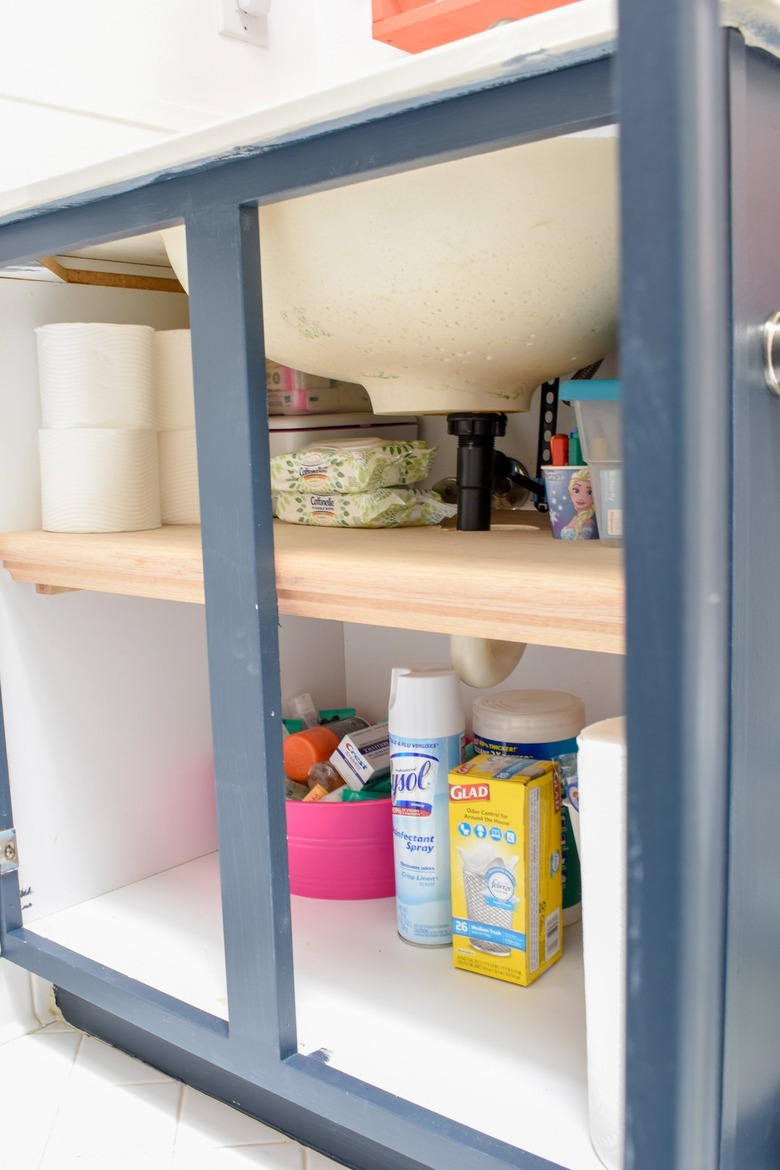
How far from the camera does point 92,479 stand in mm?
1104

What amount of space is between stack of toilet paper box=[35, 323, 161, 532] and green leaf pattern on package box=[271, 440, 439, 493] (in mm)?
154

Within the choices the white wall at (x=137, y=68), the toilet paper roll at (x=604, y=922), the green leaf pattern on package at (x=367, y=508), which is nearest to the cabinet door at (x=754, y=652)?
the toilet paper roll at (x=604, y=922)

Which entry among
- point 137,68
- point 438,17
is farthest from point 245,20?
point 438,17

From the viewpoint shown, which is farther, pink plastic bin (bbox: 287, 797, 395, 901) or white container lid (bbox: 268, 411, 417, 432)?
white container lid (bbox: 268, 411, 417, 432)

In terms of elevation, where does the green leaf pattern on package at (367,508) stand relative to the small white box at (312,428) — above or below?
below

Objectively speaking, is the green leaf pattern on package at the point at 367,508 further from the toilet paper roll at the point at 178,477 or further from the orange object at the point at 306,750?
the orange object at the point at 306,750

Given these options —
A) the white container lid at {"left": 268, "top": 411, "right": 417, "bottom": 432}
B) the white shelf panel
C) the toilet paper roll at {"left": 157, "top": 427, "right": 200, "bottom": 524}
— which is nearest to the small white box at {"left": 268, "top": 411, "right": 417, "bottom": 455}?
the white container lid at {"left": 268, "top": 411, "right": 417, "bottom": 432}

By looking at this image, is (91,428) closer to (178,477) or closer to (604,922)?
(178,477)

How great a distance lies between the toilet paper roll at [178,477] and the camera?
1.20 m

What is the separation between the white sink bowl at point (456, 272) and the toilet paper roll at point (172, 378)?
0.22 m

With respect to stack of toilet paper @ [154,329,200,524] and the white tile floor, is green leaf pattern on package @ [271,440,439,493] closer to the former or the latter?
stack of toilet paper @ [154,329,200,524]

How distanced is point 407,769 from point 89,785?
0.42 metres

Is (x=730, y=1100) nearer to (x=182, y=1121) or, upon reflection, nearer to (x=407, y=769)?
(x=407, y=769)

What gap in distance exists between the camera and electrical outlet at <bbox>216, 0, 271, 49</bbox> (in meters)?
1.33
